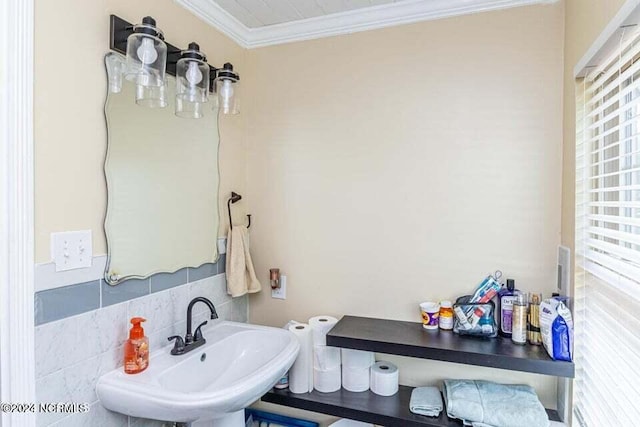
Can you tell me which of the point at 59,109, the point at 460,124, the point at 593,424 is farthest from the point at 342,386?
the point at 59,109

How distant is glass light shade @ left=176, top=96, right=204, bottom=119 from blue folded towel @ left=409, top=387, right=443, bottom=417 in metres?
1.61

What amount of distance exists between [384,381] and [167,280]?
43.5 inches

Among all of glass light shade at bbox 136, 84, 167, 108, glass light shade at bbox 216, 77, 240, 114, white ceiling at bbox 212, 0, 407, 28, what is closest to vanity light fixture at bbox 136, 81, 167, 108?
glass light shade at bbox 136, 84, 167, 108

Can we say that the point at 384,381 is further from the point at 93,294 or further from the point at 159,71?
the point at 159,71

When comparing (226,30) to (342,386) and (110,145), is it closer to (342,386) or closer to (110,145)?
(110,145)

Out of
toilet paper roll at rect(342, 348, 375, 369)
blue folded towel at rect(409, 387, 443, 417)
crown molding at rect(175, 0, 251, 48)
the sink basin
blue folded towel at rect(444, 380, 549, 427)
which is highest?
crown molding at rect(175, 0, 251, 48)

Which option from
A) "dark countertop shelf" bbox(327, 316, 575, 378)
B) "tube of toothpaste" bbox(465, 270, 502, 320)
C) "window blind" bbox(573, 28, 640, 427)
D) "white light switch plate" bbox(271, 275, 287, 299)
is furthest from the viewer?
"white light switch plate" bbox(271, 275, 287, 299)

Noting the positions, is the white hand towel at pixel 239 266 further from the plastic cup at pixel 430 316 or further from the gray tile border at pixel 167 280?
the plastic cup at pixel 430 316

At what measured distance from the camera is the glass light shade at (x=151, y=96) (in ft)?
4.47

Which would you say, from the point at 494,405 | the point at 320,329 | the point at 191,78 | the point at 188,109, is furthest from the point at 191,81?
the point at 494,405

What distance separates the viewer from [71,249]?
118cm

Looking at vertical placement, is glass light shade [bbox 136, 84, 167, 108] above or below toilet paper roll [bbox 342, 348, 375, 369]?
above

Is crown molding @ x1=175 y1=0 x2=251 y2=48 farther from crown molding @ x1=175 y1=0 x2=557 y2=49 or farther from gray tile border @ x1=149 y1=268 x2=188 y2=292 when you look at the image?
gray tile border @ x1=149 y1=268 x2=188 y2=292

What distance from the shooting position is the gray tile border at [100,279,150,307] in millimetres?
1284
